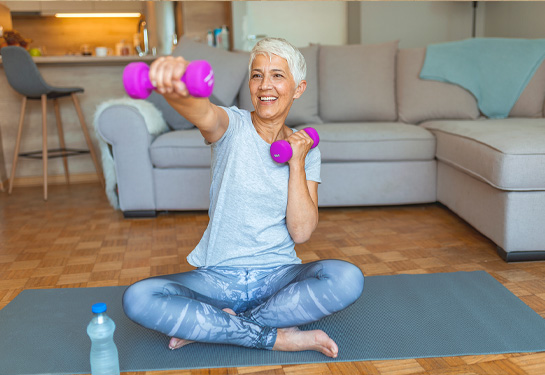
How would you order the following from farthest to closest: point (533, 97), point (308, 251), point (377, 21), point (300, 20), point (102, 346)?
1. point (300, 20)
2. point (377, 21)
3. point (533, 97)
4. point (308, 251)
5. point (102, 346)

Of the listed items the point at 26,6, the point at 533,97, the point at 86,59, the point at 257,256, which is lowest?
the point at 257,256

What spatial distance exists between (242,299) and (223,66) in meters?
2.03

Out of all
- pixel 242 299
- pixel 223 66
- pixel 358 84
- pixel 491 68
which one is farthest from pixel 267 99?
pixel 491 68

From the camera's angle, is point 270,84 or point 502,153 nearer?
point 270,84

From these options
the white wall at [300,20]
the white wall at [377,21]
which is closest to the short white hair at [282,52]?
the white wall at [377,21]

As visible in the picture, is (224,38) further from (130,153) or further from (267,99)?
(267,99)

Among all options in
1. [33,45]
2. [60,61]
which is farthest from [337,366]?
[33,45]

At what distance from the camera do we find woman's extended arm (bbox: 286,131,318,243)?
1344 mm

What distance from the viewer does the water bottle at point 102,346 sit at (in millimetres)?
1085

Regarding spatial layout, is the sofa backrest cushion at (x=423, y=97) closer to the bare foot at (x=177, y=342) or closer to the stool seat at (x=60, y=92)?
the stool seat at (x=60, y=92)

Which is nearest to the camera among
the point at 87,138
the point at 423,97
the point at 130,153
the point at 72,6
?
the point at 130,153

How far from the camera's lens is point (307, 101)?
125 inches

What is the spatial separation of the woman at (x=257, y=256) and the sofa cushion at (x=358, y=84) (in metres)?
1.85

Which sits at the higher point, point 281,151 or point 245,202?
point 281,151
